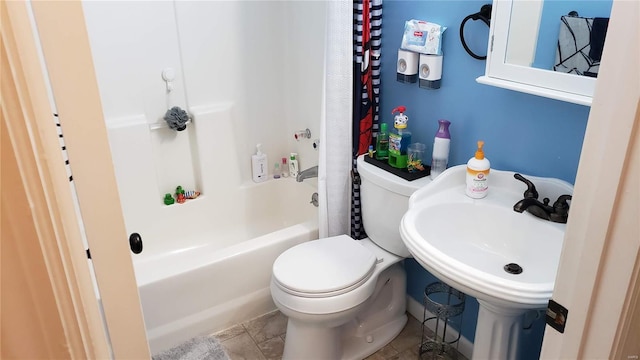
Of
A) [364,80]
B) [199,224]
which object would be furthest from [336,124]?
[199,224]

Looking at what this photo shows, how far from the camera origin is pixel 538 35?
4.98 feet

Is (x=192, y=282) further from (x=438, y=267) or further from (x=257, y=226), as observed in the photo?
(x=438, y=267)

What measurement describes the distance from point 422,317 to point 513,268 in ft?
2.90

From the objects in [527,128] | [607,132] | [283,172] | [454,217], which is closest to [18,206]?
[607,132]

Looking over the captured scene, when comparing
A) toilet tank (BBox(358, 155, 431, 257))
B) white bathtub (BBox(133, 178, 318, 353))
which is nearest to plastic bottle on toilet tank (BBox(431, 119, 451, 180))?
toilet tank (BBox(358, 155, 431, 257))

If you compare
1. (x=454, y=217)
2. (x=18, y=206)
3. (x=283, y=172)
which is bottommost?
(x=283, y=172)

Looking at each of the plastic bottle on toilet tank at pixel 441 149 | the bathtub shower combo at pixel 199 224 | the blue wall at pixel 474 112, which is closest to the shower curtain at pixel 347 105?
the blue wall at pixel 474 112

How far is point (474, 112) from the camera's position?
181cm

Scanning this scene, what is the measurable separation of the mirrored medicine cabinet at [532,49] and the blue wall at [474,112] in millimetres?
90

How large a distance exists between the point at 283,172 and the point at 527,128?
1596mm

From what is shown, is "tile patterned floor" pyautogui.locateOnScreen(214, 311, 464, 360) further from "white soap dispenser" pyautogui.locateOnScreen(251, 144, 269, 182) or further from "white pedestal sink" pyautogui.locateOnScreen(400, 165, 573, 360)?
"white soap dispenser" pyautogui.locateOnScreen(251, 144, 269, 182)

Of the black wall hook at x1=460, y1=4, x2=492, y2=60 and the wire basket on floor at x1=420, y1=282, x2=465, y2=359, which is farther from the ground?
the black wall hook at x1=460, y1=4, x2=492, y2=60

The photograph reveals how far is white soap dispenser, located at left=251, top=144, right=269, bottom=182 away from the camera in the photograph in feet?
9.28

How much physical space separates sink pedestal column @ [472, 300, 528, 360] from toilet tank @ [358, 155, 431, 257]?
0.48 meters
